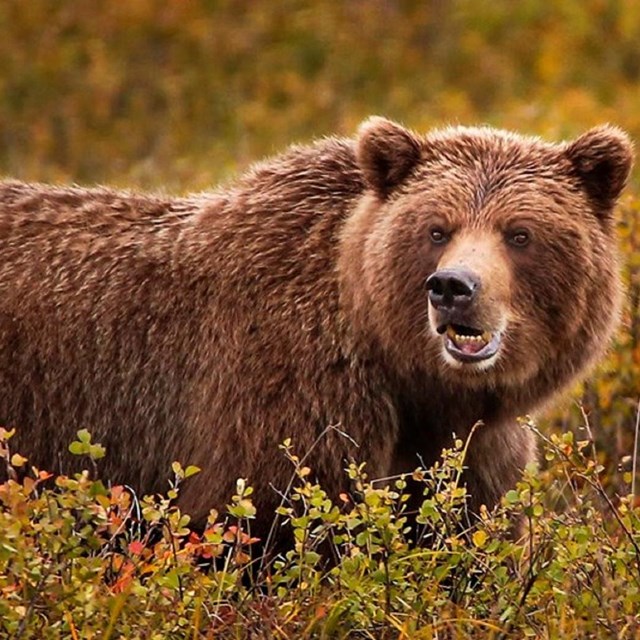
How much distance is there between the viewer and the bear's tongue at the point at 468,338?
19.0 ft

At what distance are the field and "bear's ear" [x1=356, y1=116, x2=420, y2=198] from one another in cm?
100

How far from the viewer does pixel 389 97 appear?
17062mm

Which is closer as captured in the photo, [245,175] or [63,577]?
[63,577]

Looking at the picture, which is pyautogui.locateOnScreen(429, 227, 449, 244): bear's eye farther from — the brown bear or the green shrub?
the green shrub

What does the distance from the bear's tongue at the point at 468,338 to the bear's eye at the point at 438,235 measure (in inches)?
13.4

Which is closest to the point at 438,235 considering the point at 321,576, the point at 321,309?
the point at 321,309

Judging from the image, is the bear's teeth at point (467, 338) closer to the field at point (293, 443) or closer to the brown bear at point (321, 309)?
the brown bear at point (321, 309)

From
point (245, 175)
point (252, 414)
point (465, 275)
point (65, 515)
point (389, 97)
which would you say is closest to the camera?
point (65, 515)

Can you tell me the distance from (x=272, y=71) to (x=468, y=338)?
38.6 feet


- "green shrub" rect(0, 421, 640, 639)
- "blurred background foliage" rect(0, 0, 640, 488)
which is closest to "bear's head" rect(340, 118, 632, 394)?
"green shrub" rect(0, 421, 640, 639)

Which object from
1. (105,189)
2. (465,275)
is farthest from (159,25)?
(465,275)

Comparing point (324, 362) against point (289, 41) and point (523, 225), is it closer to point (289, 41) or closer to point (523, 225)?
point (523, 225)

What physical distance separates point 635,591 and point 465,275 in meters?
1.11

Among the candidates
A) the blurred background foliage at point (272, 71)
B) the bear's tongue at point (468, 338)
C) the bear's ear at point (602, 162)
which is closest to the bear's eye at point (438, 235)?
the bear's tongue at point (468, 338)
